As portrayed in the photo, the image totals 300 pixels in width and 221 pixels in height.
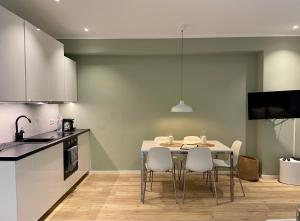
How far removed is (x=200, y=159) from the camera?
3707 mm

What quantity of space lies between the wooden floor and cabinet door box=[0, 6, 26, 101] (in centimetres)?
172

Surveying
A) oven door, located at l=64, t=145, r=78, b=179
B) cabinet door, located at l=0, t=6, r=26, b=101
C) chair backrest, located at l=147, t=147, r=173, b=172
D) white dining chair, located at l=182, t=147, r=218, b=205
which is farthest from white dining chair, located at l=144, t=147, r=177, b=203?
cabinet door, located at l=0, t=6, r=26, b=101

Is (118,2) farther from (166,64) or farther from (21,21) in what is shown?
(166,64)

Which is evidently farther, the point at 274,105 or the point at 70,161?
the point at 274,105

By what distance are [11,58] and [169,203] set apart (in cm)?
289

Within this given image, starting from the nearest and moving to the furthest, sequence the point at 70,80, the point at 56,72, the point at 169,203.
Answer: the point at 169,203, the point at 56,72, the point at 70,80

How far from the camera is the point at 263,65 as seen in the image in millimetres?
4816

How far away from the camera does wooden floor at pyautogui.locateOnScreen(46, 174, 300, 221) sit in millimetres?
3271

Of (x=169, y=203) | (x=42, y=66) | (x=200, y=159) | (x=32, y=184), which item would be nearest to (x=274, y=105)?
(x=200, y=159)

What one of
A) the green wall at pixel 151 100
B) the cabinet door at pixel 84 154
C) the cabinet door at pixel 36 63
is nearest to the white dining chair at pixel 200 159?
the green wall at pixel 151 100

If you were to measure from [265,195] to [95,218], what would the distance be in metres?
2.73

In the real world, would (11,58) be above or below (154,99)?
above

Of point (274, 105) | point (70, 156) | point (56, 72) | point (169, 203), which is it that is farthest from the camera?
point (274, 105)

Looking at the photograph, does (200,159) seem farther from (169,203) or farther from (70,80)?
(70,80)
